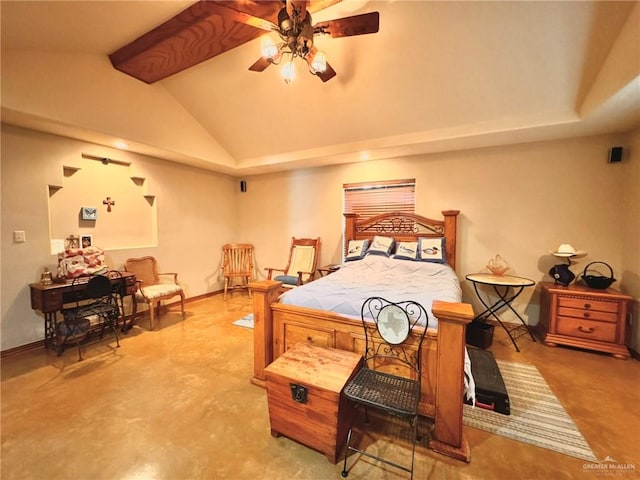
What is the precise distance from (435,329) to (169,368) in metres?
2.36

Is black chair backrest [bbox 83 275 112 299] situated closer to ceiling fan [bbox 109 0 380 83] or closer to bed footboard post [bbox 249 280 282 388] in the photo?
bed footboard post [bbox 249 280 282 388]

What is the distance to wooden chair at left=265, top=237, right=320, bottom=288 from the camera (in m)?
4.21

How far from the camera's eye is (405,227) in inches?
151

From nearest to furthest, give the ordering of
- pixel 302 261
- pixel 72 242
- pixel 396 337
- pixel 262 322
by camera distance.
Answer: pixel 396 337
pixel 262 322
pixel 72 242
pixel 302 261

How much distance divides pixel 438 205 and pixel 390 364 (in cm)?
264

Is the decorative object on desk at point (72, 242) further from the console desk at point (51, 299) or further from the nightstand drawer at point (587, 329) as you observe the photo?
the nightstand drawer at point (587, 329)

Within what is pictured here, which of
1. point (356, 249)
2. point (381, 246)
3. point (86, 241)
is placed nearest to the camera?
point (86, 241)

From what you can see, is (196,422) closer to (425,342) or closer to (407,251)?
(425,342)

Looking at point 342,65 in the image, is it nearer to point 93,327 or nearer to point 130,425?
point 130,425

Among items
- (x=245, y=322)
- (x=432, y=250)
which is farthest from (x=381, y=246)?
(x=245, y=322)

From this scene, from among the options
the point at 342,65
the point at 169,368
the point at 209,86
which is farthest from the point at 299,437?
the point at 209,86

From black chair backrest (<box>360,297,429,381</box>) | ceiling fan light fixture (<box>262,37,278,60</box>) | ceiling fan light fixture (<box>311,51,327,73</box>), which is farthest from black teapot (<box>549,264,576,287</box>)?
ceiling fan light fixture (<box>262,37,278,60</box>)

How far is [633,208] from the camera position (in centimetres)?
272

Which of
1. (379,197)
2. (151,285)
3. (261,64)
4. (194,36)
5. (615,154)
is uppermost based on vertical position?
(194,36)
